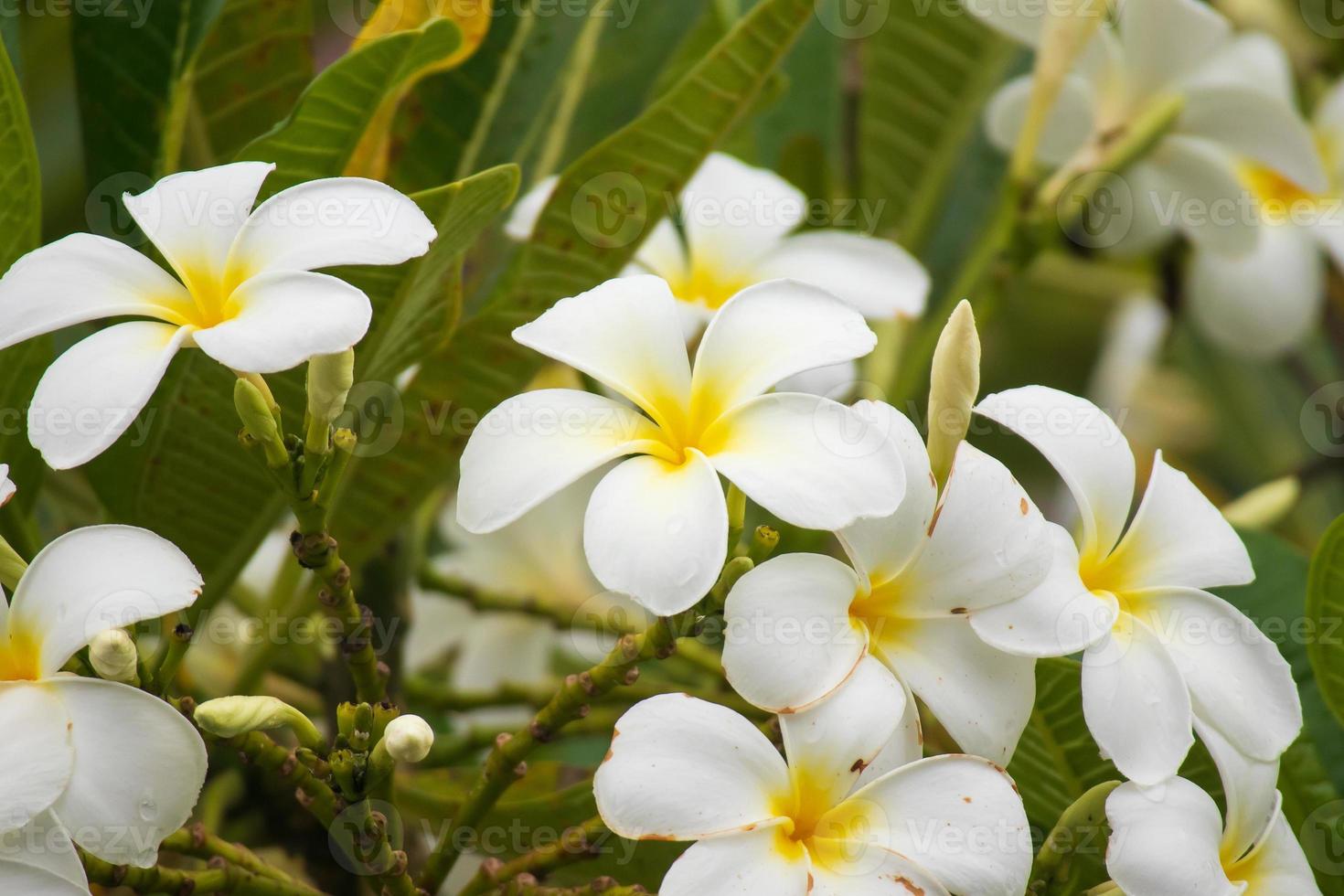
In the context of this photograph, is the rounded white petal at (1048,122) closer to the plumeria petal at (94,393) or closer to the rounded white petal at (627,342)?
the rounded white petal at (627,342)

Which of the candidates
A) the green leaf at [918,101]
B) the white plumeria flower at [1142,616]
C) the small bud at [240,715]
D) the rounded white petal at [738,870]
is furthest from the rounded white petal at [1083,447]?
the green leaf at [918,101]

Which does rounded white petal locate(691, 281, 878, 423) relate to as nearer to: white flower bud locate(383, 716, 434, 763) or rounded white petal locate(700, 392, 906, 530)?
rounded white petal locate(700, 392, 906, 530)

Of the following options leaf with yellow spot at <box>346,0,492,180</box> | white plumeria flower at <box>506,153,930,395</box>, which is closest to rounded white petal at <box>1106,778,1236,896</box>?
white plumeria flower at <box>506,153,930,395</box>

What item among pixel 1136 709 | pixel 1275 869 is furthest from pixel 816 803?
pixel 1275 869

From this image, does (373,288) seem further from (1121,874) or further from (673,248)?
(1121,874)

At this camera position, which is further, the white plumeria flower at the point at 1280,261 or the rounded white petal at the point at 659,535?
the white plumeria flower at the point at 1280,261

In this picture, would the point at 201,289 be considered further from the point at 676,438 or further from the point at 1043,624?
the point at 1043,624
